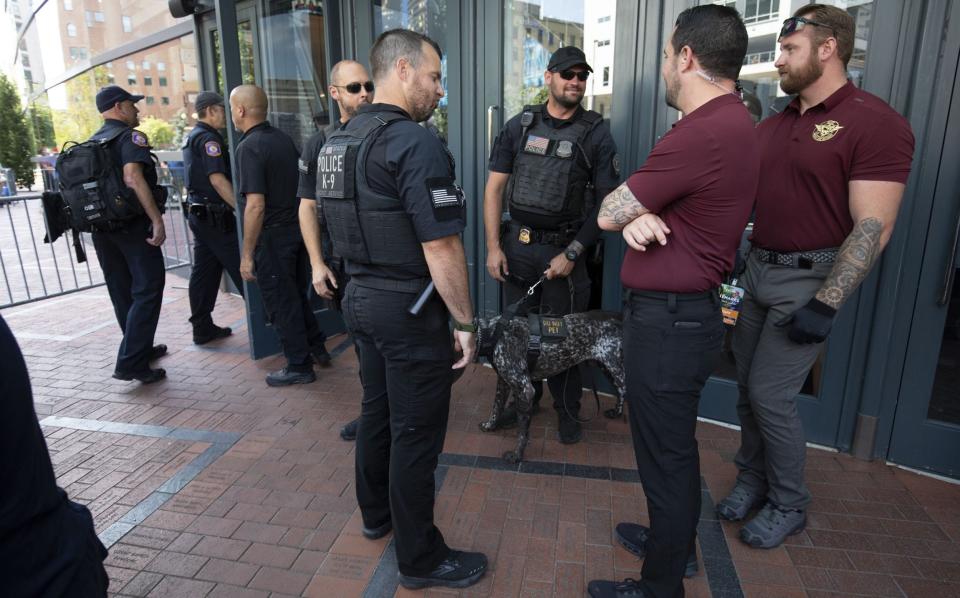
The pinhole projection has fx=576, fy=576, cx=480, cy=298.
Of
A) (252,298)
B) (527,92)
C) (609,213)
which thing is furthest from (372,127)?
(252,298)

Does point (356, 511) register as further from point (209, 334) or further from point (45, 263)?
point (45, 263)

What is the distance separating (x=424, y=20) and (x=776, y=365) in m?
3.90

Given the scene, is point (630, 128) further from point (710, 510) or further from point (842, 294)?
point (710, 510)

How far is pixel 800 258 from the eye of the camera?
246 cm

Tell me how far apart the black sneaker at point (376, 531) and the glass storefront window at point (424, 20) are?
10.1ft

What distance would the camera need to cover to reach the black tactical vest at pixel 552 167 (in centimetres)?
331

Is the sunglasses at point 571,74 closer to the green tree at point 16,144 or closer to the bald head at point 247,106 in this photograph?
the bald head at point 247,106

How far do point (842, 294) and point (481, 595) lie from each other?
1.86 meters

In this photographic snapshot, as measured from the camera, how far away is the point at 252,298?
4.72 m

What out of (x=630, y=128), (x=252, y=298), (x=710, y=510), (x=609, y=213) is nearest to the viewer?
(x=609, y=213)

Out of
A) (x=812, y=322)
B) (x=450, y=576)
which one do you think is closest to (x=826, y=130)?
(x=812, y=322)

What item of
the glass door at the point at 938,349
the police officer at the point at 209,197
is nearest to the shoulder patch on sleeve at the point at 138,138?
the police officer at the point at 209,197

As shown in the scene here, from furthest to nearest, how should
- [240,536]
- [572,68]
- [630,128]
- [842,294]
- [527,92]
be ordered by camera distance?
[527,92] → [630,128] → [572,68] → [240,536] → [842,294]

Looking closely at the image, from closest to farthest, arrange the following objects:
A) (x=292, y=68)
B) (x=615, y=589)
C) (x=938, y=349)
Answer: (x=615, y=589), (x=938, y=349), (x=292, y=68)
